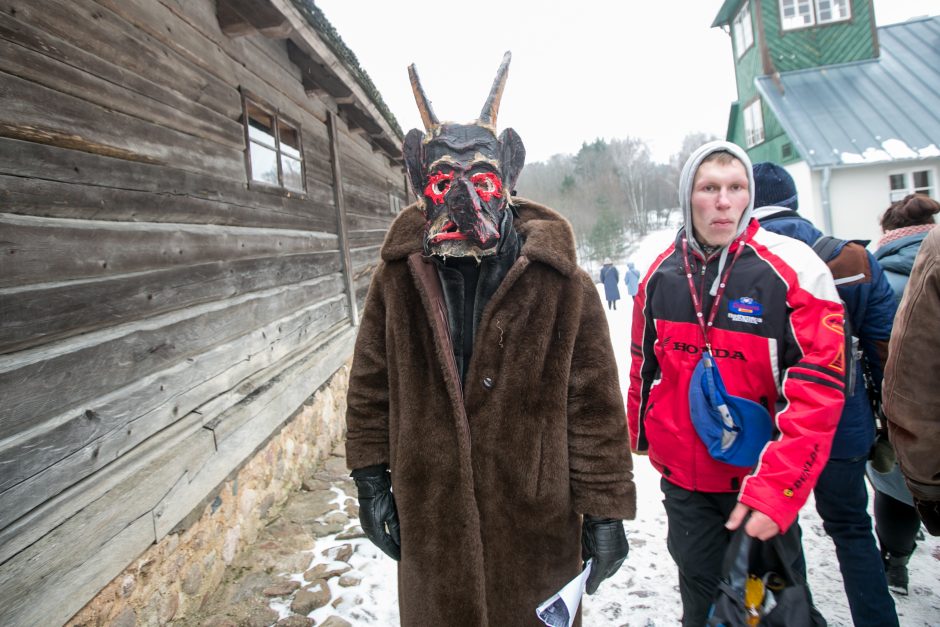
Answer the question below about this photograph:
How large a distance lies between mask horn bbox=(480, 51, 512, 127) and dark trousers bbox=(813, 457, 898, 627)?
6.56ft

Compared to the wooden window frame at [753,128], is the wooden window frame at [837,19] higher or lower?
higher

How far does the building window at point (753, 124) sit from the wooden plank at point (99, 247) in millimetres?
16802

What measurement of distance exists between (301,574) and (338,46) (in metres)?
4.53

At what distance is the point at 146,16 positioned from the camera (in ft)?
8.99

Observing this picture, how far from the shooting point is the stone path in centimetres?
275

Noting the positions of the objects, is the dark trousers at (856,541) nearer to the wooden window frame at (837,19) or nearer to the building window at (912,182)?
the building window at (912,182)

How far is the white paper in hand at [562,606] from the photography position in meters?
1.56

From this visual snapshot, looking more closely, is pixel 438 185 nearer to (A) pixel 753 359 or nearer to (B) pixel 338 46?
(A) pixel 753 359

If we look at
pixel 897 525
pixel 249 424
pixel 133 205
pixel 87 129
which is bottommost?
pixel 897 525

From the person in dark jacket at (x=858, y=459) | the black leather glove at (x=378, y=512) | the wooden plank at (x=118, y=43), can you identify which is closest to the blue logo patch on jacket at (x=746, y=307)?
the person in dark jacket at (x=858, y=459)

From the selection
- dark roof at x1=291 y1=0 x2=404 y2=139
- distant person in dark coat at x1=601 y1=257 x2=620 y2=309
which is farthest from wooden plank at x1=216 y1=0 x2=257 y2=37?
distant person in dark coat at x1=601 y1=257 x2=620 y2=309

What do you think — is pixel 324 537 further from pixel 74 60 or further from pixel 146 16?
pixel 146 16

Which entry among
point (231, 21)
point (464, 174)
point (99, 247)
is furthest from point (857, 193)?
point (99, 247)

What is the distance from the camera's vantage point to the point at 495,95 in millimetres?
1931
